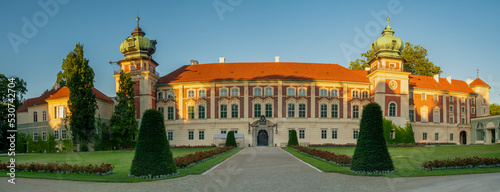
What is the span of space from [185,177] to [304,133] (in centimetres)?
3679

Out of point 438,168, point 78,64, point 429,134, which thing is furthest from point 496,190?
point 429,134

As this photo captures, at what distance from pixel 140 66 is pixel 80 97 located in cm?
1286

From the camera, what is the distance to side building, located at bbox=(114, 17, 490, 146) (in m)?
52.5

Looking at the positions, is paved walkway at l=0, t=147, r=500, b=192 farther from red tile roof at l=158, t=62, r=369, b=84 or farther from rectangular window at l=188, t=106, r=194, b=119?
red tile roof at l=158, t=62, r=369, b=84

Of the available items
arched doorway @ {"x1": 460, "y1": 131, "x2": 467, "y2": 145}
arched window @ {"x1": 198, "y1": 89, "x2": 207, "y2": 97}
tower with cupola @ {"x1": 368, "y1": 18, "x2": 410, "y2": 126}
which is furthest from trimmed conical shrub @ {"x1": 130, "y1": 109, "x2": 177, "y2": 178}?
arched doorway @ {"x1": 460, "y1": 131, "x2": 467, "y2": 145}

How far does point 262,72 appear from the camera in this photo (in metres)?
54.4

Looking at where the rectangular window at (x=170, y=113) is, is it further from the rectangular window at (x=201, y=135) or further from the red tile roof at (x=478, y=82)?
the red tile roof at (x=478, y=82)

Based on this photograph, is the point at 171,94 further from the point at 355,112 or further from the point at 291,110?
the point at 355,112

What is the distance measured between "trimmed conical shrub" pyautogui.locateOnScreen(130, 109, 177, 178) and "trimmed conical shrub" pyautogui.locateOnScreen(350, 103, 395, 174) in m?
7.95

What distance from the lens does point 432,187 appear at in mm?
13797

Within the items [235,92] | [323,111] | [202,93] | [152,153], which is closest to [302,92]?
[323,111]

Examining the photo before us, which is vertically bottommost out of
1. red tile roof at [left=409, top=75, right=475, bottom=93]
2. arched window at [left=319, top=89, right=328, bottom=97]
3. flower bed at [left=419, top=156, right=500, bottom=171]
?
flower bed at [left=419, top=156, right=500, bottom=171]

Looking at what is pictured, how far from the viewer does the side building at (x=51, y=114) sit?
46344 mm

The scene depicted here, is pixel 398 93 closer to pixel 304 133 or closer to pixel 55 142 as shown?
pixel 304 133
